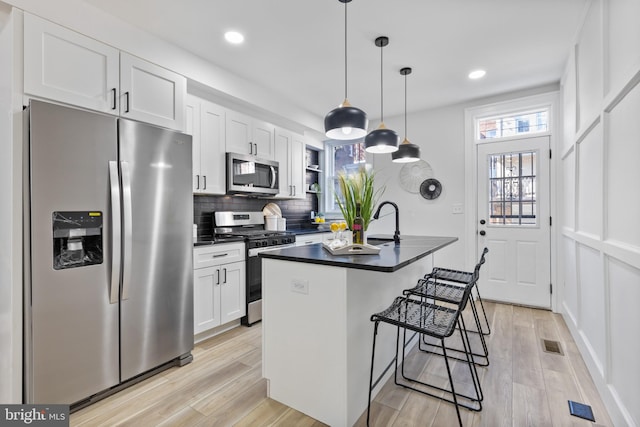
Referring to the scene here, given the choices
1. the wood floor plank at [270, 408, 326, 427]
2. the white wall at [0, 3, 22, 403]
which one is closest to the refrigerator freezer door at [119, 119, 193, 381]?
the white wall at [0, 3, 22, 403]

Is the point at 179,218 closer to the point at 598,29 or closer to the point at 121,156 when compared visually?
the point at 121,156

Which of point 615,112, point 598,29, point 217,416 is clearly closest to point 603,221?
point 615,112

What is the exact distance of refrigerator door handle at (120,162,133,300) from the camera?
6.73 ft

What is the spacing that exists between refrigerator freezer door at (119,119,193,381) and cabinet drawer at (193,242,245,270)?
0.25 metres

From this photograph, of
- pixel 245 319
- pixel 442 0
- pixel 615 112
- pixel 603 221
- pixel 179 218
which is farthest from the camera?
pixel 245 319

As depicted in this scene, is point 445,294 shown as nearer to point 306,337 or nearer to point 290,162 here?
point 306,337

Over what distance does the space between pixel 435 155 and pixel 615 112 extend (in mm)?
2732

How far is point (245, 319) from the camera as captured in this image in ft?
10.7

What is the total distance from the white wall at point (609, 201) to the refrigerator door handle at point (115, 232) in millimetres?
2804

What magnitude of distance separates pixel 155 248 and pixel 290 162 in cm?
238

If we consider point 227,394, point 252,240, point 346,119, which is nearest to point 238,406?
point 227,394

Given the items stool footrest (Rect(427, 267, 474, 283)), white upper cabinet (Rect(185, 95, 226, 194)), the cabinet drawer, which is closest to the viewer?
stool footrest (Rect(427, 267, 474, 283))

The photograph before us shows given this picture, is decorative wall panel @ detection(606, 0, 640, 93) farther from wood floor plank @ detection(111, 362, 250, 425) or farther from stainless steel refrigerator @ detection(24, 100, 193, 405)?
wood floor plank @ detection(111, 362, 250, 425)

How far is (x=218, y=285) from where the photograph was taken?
2.93 metres
